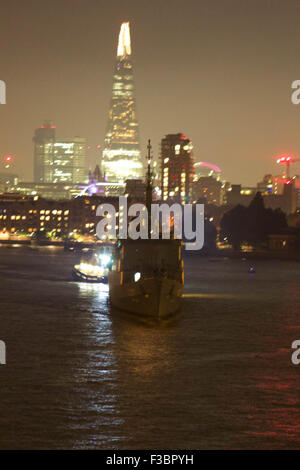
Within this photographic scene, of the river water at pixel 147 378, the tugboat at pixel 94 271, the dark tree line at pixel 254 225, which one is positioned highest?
the dark tree line at pixel 254 225

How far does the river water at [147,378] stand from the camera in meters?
20.3

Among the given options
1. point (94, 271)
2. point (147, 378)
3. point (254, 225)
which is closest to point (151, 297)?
point (147, 378)

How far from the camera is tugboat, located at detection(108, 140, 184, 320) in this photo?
134 feet

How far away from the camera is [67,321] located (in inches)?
1649

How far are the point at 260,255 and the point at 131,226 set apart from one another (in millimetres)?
52262

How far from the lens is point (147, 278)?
134 ft

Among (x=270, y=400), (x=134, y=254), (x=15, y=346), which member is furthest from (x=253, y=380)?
(x=134, y=254)

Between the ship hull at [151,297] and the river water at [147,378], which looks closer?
the river water at [147,378]

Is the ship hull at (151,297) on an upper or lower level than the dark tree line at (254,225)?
lower

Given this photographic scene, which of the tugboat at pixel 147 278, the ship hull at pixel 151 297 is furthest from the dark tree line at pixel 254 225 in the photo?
the ship hull at pixel 151 297

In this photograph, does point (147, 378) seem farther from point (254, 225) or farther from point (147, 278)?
point (254, 225)

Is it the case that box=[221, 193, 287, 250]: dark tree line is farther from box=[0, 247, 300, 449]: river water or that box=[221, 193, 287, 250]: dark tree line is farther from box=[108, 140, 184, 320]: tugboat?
box=[108, 140, 184, 320]: tugboat

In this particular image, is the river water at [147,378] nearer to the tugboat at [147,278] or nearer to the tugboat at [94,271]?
the tugboat at [147,278]

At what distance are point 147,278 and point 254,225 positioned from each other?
11709 centimetres
